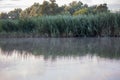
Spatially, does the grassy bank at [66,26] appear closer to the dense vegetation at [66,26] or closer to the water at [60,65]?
the dense vegetation at [66,26]

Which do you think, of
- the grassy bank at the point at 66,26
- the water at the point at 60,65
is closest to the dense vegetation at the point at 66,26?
the grassy bank at the point at 66,26

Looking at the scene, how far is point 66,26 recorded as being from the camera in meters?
16.5

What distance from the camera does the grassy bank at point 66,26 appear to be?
16.0m

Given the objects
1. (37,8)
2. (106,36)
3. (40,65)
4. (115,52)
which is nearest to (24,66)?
(40,65)

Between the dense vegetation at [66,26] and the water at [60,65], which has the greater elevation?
the dense vegetation at [66,26]

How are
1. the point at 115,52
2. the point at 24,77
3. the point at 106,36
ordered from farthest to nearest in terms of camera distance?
1. the point at 106,36
2. the point at 115,52
3. the point at 24,77

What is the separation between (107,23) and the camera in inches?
631

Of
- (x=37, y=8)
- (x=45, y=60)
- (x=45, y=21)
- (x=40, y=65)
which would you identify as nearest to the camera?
(x=40, y=65)

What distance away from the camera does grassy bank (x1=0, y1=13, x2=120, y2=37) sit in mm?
16016

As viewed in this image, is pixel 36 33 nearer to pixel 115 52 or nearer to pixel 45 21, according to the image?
pixel 45 21

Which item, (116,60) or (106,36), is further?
(106,36)

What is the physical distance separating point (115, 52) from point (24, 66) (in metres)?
2.79

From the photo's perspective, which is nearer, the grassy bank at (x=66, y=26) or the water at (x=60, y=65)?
the water at (x=60, y=65)

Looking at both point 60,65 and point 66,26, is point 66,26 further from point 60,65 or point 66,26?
point 60,65
